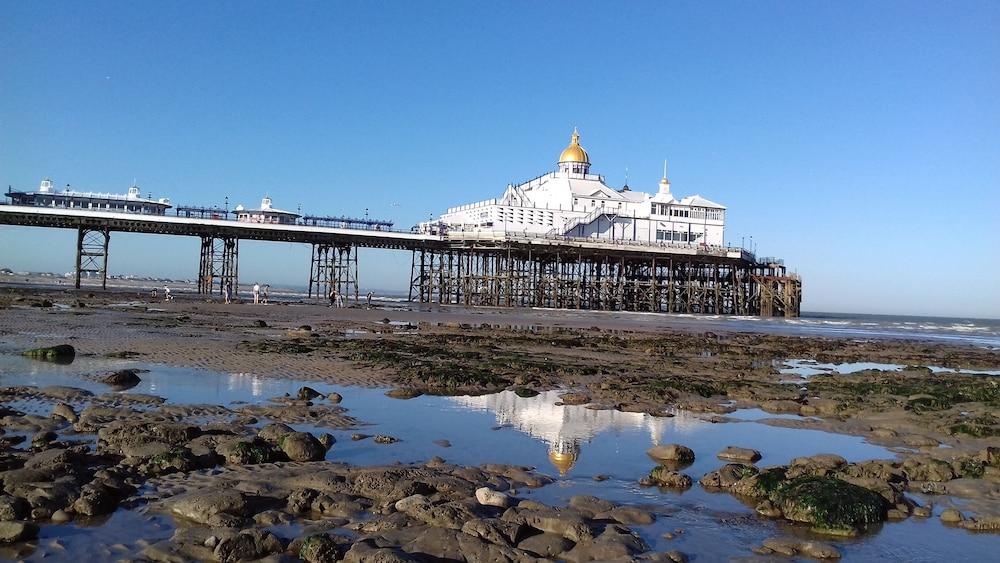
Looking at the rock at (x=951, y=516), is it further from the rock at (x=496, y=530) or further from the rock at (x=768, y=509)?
the rock at (x=496, y=530)

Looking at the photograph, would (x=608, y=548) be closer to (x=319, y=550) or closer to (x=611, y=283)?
(x=319, y=550)

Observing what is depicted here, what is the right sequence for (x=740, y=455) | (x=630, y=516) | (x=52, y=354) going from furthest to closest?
(x=52, y=354), (x=740, y=455), (x=630, y=516)

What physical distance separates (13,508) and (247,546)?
230 cm

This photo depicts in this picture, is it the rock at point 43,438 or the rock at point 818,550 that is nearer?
the rock at point 818,550

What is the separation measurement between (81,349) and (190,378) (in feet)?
18.2

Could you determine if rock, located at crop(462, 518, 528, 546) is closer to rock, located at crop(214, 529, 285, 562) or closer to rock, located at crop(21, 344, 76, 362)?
rock, located at crop(214, 529, 285, 562)

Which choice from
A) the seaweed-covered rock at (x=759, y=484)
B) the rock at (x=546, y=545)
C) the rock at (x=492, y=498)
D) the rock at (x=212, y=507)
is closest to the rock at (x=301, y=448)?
the rock at (x=212, y=507)

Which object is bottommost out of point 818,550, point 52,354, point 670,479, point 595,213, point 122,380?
point 818,550

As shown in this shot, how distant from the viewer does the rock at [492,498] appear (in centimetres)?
733

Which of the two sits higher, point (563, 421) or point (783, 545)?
point (563, 421)

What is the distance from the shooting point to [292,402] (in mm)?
12648

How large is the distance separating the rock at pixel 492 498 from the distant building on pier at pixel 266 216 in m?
63.6

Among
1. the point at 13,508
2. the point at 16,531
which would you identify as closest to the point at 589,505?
the point at 16,531

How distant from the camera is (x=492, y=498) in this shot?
738cm
